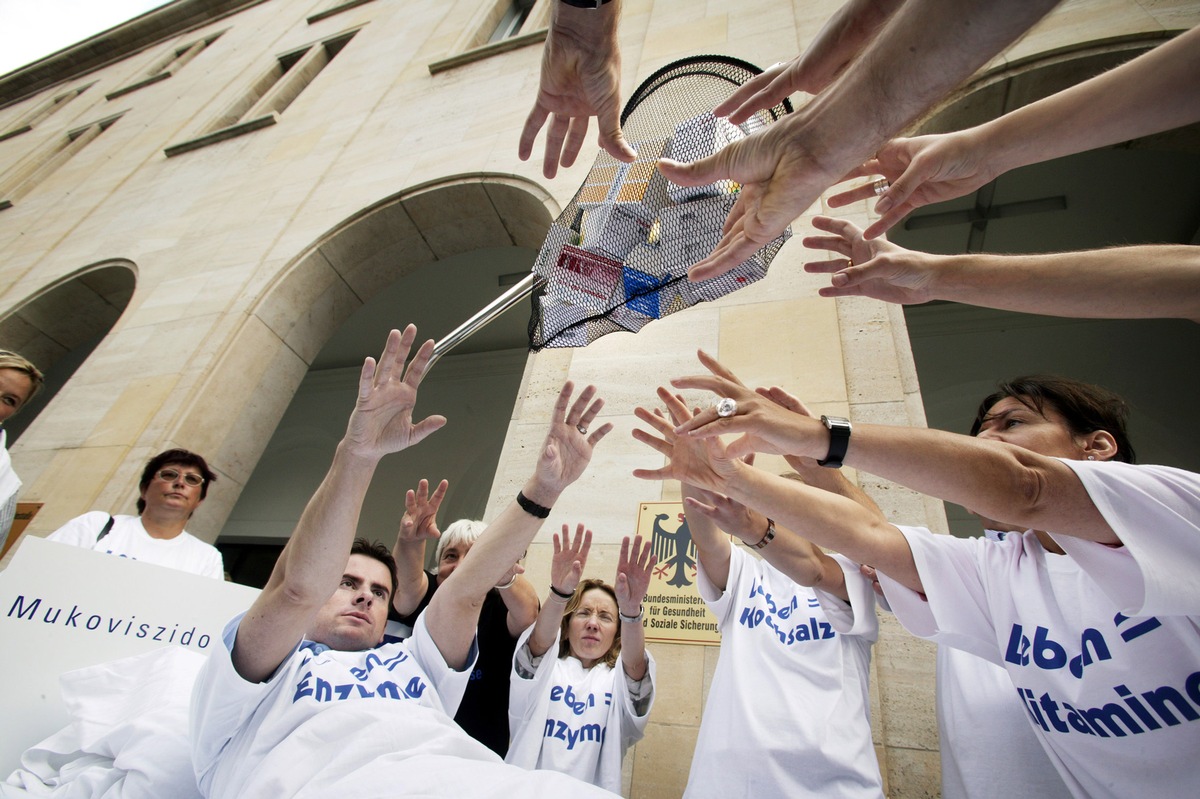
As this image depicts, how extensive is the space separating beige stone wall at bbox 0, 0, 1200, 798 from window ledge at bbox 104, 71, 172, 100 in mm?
2231

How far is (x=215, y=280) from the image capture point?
223 inches

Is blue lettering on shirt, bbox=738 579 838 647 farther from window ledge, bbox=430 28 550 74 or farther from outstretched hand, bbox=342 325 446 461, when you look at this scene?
window ledge, bbox=430 28 550 74

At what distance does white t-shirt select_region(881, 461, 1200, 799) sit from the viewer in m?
1.05

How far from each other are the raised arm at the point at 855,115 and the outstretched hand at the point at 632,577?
1284 millimetres

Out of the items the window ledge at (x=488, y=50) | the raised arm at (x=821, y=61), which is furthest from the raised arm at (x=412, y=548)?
the window ledge at (x=488, y=50)

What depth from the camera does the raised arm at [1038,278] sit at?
1.15 m

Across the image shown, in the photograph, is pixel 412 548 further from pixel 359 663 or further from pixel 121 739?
pixel 121 739

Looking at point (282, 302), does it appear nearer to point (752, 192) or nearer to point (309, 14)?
point (752, 192)

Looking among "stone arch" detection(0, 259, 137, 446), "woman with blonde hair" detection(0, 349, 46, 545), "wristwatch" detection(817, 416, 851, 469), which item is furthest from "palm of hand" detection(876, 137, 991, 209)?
"stone arch" detection(0, 259, 137, 446)

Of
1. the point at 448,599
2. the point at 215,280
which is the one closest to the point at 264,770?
the point at 448,599

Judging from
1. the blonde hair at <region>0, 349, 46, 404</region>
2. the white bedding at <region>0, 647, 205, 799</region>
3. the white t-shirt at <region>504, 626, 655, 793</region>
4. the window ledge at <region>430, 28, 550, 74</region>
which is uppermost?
the window ledge at <region>430, 28, 550, 74</region>

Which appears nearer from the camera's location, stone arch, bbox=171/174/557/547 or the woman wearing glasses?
the woman wearing glasses

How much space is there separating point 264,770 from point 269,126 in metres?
8.65

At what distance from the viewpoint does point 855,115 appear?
3.27ft
